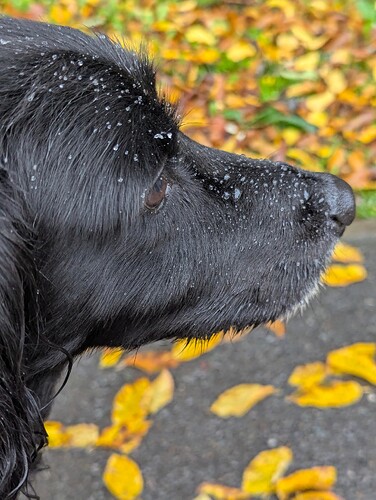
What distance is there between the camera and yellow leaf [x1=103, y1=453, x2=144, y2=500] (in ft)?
8.78

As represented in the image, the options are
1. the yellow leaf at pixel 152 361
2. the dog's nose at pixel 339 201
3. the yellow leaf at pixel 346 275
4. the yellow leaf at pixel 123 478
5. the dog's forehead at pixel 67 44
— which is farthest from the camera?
the yellow leaf at pixel 346 275

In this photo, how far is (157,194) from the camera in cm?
195

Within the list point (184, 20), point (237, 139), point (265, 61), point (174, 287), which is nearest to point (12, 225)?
point (174, 287)

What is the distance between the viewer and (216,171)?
219 cm

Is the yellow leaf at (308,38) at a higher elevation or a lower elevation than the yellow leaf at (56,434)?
higher

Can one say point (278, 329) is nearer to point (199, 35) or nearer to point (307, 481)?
point (307, 481)

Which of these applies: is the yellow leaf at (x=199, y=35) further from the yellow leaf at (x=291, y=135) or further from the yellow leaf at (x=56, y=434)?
the yellow leaf at (x=56, y=434)

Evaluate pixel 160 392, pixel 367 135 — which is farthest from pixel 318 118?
pixel 160 392

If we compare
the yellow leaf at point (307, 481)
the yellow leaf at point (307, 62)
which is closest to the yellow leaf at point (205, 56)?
the yellow leaf at point (307, 62)

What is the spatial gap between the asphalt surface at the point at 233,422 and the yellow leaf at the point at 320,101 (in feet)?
5.00

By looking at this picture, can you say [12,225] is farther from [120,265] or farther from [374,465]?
[374,465]

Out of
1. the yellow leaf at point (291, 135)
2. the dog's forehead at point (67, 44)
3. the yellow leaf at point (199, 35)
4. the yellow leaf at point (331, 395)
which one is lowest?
the yellow leaf at point (331, 395)

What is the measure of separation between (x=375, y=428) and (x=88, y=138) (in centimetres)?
168

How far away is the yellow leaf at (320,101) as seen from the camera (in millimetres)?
4379
